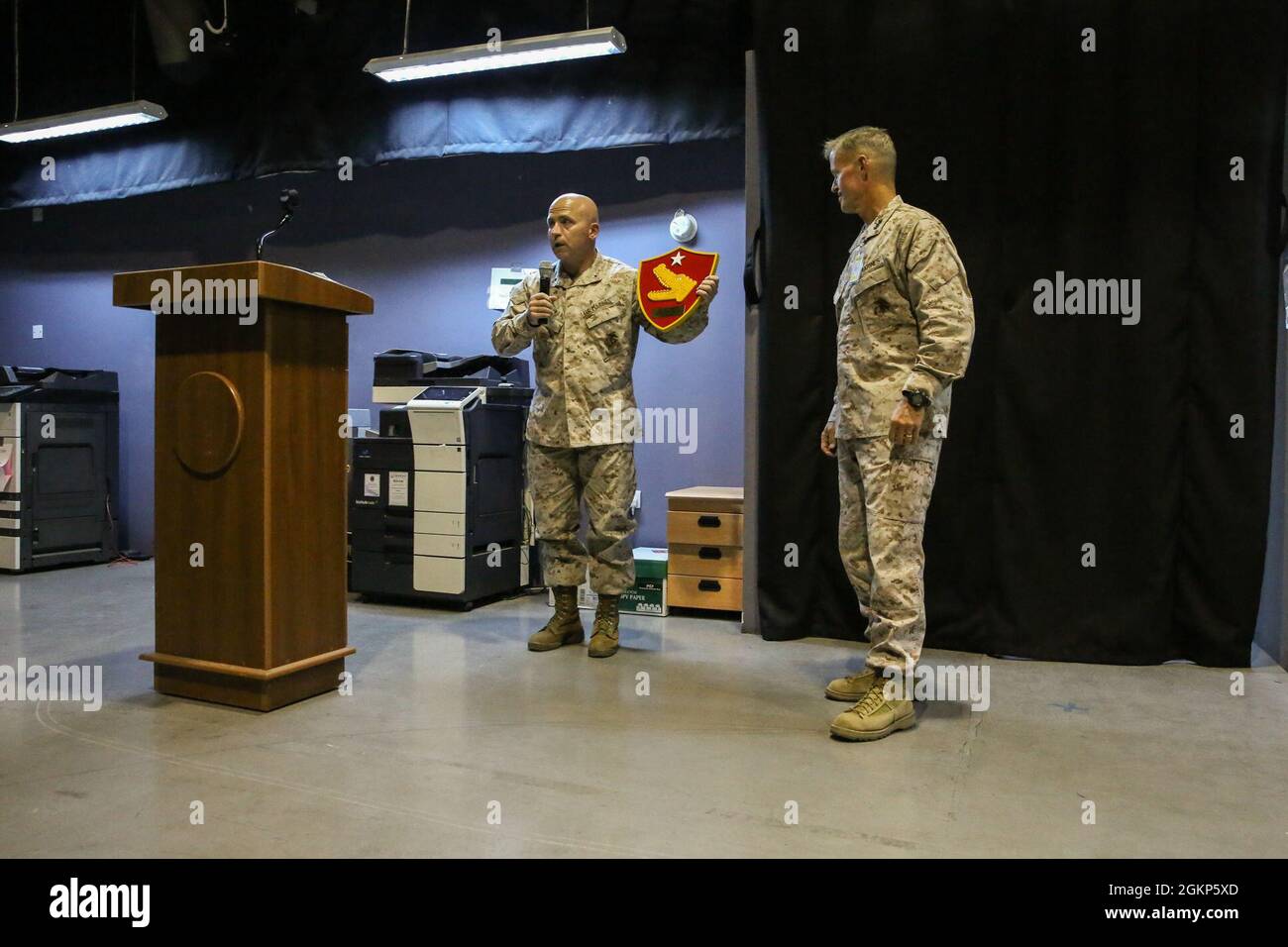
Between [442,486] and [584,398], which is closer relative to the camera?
[584,398]

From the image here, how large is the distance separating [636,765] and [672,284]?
1668 mm

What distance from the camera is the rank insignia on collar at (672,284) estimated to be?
10.2 ft

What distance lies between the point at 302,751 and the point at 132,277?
56.5 inches

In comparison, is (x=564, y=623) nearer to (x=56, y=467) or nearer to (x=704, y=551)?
(x=704, y=551)

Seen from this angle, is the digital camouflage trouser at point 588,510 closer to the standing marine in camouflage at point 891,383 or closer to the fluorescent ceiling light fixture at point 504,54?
the standing marine in camouflage at point 891,383

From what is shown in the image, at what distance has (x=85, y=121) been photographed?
5.41 metres

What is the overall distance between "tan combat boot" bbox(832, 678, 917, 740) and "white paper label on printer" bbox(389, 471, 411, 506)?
2.51 m

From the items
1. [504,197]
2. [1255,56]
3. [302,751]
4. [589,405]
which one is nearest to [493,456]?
[589,405]

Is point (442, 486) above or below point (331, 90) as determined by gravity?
below

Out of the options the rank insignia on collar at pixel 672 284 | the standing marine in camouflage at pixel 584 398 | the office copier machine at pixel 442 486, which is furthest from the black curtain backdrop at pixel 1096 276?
the office copier machine at pixel 442 486

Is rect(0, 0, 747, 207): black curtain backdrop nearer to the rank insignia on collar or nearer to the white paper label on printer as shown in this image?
the rank insignia on collar

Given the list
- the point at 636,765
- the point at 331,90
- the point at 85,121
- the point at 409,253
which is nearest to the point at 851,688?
the point at 636,765

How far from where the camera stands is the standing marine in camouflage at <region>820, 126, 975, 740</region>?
94.3 inches

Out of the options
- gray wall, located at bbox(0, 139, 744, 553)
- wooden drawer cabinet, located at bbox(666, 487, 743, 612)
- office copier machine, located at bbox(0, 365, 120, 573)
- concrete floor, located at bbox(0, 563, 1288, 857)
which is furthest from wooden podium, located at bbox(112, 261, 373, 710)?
office copier machine, located at bbox(0, 365, 120, 573)
